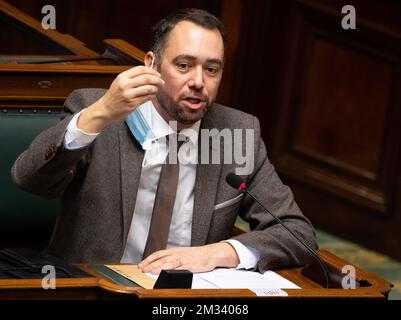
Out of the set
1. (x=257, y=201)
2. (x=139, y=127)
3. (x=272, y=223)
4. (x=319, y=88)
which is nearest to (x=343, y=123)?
(x=319, y=88)

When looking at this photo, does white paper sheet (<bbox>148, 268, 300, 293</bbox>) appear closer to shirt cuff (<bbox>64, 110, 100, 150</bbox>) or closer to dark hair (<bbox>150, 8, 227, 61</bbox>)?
shirt cuff (<bbox>64, 110, 100, 150</bbox>)

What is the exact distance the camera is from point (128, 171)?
354 cm

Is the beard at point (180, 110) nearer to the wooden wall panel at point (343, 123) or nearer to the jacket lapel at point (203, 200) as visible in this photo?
the jacket lapel at point (203, 200)

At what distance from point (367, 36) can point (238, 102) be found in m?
0.80

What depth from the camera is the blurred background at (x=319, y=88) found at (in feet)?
18.7

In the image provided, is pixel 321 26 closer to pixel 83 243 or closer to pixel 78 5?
pixel 78 5

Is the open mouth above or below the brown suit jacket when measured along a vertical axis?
above

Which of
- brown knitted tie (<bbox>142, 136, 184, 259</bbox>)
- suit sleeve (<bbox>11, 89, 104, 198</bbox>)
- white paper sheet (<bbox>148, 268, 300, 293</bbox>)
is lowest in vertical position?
white paper sheet (<bbox>148, 268, 300, 293</bbox>)

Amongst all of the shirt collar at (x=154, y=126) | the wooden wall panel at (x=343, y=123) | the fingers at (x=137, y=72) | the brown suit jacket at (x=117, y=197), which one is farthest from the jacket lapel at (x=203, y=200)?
the wooden wall panel at (x=343, y=123)

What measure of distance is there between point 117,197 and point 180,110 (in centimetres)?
29

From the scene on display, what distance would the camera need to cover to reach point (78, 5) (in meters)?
6.31

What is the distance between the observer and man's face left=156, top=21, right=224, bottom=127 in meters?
3.48

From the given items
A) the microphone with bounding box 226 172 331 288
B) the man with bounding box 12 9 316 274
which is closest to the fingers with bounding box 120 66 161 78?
the man with bounding box 12 9 316 274
